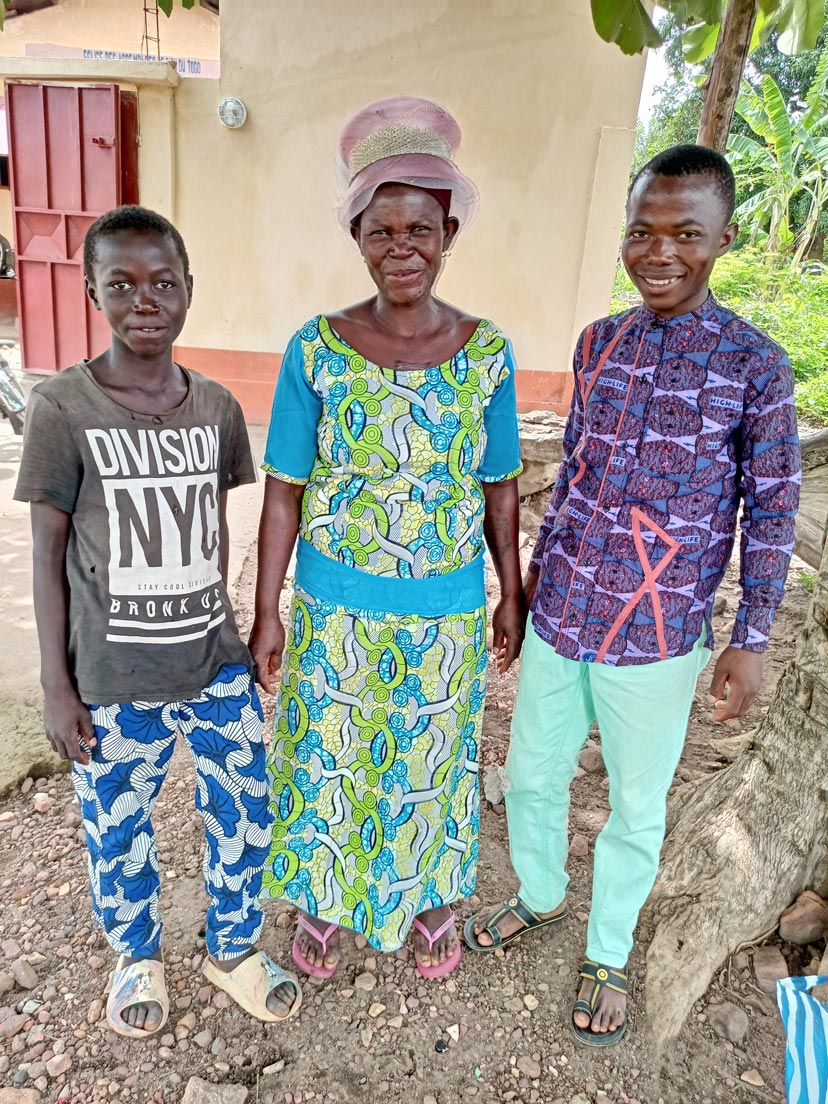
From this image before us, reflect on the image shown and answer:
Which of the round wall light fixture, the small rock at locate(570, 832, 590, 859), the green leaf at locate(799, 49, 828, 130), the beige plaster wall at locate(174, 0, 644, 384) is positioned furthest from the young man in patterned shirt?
the green leaf at locate(799, 49, 828, 130)

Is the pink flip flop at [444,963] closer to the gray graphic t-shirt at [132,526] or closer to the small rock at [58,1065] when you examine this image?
the small rock at [58,1065]

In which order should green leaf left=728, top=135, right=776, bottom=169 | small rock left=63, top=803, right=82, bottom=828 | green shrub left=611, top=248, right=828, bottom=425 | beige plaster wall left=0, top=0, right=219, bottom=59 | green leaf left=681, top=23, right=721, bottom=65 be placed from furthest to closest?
green leaf left=728, top=135, right=776, bottom=169 < beige plaster wall left=0, top=0, right=219, bottom=59 < green shrub left=611, top=248, right=828, bottom=425 < green leaf left=681, top=23, right=721, bottom=65 < small rock left=63, top=803, right=82, bottom=828

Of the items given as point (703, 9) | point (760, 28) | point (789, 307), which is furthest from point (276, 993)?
point (789, 307)

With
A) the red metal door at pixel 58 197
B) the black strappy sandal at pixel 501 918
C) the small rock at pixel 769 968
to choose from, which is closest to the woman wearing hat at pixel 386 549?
the black strappy sandal at pixel 501 918

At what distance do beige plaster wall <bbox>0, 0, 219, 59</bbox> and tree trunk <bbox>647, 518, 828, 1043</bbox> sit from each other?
11.9m

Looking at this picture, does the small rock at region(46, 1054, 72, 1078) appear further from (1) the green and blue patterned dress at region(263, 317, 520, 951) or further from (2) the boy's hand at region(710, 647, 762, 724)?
(2) the boy's hand at region(710, 647, 762, 724)

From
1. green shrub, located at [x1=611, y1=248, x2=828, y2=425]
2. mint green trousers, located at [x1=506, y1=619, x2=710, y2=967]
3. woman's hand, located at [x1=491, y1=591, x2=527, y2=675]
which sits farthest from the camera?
A: green shrub, located at [x1=611, y1=248, x2=828, y2=425]

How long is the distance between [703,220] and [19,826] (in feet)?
7.68

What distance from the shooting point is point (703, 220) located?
4.49 feet

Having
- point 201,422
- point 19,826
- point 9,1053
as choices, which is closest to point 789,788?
point 201,422

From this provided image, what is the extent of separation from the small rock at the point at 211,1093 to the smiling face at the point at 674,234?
5.74 ft

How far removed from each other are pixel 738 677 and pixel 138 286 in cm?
135

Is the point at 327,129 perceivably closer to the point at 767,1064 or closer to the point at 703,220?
the point at 703,220

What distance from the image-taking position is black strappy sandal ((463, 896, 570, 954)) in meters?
1.90
